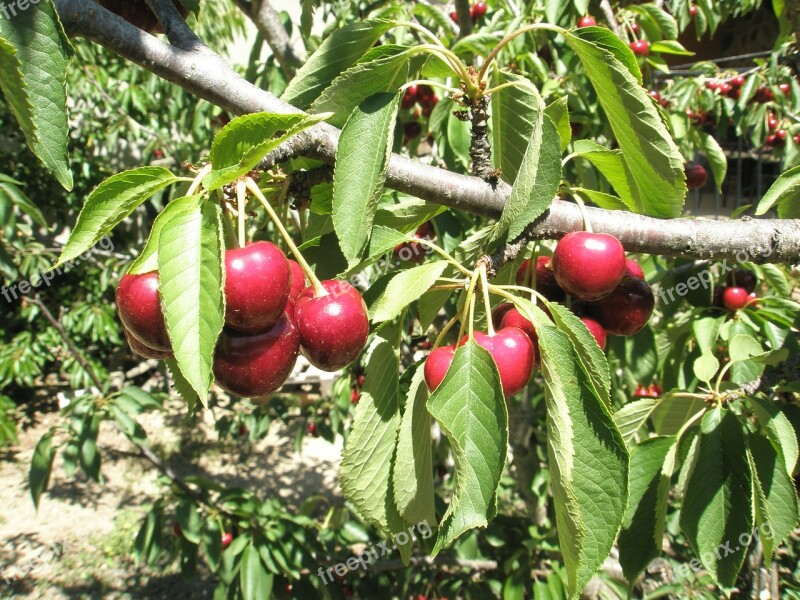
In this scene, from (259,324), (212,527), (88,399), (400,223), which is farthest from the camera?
(88,399)

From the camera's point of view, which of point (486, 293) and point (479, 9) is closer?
point (486, 293)

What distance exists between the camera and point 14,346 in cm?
496

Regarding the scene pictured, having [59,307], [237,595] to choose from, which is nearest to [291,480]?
[237,595]

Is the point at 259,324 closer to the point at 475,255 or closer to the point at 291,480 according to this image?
the point at 475,255

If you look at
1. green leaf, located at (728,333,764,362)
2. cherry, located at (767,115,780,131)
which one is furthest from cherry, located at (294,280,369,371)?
cherry, located at (767,115,780,131)

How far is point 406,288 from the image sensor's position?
744 mm

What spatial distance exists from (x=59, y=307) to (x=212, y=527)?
15.0 ft

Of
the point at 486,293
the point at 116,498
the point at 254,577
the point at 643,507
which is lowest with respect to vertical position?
the point at 116,498

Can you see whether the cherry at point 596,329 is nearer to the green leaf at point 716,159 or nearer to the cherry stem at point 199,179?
the cherry stem at point 199,179

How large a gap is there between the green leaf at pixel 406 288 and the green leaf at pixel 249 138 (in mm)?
245

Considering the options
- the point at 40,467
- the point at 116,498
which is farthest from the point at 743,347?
the point at 116,498

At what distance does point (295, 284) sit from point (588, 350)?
0.42m

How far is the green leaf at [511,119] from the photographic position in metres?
0.94

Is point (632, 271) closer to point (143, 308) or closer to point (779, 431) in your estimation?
point (779, 431)
